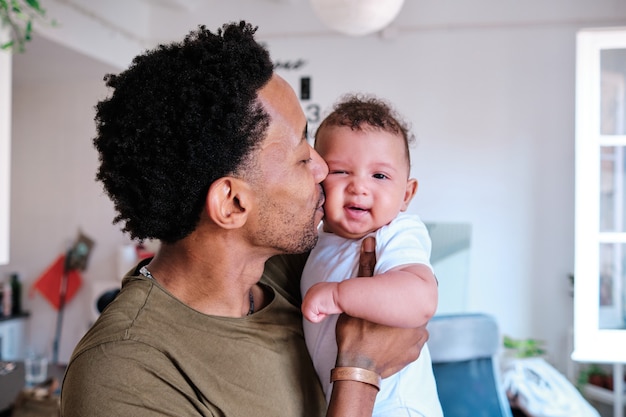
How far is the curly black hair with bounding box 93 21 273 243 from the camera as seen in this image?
0.98m

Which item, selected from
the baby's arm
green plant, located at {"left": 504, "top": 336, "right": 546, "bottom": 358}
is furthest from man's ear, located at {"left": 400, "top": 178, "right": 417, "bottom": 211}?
green plant, located at {"left": 504, "top": 336, "right": 546, "bottom": 358}

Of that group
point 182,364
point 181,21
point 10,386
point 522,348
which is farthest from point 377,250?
point 181,21

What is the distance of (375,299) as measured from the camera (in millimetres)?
1095

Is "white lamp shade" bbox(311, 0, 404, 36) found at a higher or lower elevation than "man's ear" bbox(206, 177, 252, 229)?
A: higher

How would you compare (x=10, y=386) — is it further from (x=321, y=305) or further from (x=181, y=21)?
(x=181, y=21)

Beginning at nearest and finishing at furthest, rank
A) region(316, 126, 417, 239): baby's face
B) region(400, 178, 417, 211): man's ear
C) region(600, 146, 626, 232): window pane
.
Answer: region(316, 126, 417, 239): baby's face → region(400, 178, 417, 211): man's ear → region(600, 146, 626, 232): window pane

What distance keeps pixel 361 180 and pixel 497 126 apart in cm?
366

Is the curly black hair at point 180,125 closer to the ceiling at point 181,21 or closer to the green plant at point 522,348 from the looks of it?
the ceiling at point 181,21

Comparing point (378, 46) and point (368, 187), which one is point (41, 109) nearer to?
point (378, 46)

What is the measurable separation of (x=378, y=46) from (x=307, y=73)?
0.59 meters

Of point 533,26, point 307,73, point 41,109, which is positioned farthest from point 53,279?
point 533,26

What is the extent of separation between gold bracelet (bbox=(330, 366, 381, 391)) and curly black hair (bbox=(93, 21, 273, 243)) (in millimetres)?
347

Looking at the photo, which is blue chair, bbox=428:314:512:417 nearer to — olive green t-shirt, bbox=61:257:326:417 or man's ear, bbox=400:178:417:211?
man's ear, bbox=400:178:417:211

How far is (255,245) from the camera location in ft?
3.63
